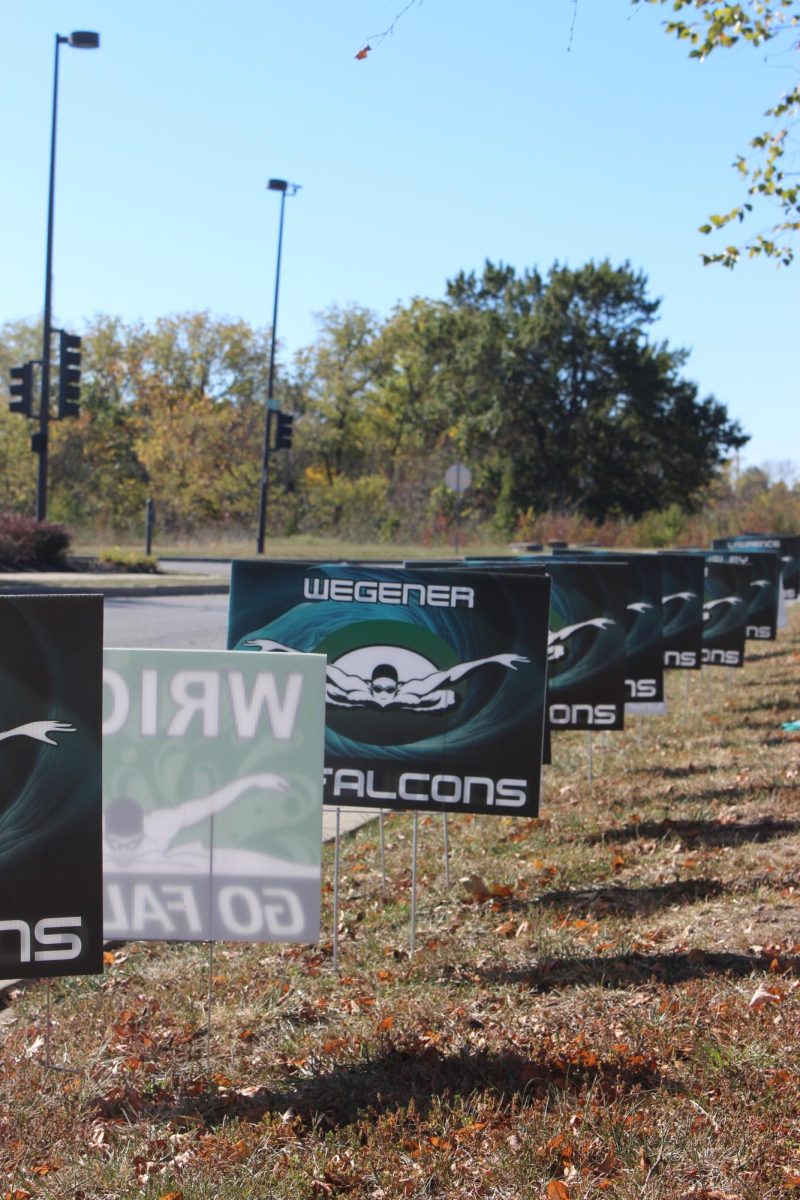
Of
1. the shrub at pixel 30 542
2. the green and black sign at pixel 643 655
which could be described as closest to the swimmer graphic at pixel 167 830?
the green and black sign at pixel 643 655

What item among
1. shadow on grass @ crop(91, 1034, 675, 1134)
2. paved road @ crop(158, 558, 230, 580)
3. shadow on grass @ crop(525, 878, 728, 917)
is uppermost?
paved road @ crop(158, 558, 230, 580)

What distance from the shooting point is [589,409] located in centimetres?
5828

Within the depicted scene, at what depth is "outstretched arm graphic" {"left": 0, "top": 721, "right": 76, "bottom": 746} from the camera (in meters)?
3.86

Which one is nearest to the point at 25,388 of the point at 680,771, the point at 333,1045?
the point at 680,771

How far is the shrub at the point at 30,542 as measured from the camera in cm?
2694

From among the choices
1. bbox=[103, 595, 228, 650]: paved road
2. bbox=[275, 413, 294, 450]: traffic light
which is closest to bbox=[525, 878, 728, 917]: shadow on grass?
bbox=[103, 595, 228, 650]: paved road

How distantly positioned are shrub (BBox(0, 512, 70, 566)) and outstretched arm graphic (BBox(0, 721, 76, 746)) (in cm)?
2375

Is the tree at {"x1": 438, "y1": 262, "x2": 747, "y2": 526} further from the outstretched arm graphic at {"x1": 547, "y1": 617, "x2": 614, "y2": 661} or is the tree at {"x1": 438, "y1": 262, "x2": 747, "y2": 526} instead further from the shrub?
the outstretched arm graphic at {"x1": 547, "y1": 617, "x2": 614, "y2": 661}

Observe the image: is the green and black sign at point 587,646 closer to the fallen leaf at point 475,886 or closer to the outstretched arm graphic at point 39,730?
the fallen leaf at point 475,886

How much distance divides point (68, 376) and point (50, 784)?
76.9 ft

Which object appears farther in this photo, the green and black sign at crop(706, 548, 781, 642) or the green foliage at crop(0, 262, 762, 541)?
the green foliage at crop(0, 262, 762, 541)

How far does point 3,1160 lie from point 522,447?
56740mm

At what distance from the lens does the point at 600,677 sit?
25.5ft

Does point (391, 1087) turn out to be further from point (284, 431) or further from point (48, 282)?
point (284, 431)
